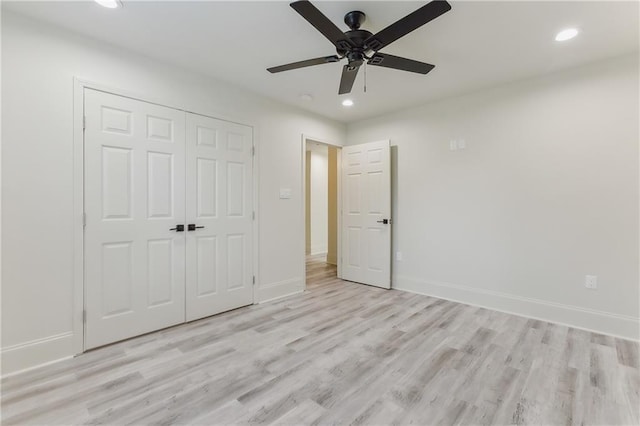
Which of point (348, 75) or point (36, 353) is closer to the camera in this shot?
point (36, 353)

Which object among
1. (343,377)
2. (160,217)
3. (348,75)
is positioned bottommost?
(343,377)

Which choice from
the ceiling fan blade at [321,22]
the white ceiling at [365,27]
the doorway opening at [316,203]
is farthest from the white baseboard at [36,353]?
the doorway opening at [316,203]

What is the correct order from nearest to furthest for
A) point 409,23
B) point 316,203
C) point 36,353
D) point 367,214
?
point 409,23, point 36,353, point 367,214, point 316,203

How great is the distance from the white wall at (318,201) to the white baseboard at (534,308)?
338 centimetres

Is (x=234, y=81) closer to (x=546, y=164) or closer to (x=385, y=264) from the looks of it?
(x=385, y=264)

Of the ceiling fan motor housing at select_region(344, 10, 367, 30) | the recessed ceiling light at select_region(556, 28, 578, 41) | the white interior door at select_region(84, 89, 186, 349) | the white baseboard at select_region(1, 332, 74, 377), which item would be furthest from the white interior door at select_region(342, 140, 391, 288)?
the white baseboard at select_region(1, 332, 74, 377)

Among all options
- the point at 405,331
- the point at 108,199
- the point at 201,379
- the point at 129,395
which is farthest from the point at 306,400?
the point at 108,199

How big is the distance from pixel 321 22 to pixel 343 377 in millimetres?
2277

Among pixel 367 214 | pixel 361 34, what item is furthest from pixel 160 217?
pixel 367 214

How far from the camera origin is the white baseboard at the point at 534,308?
2664 mm

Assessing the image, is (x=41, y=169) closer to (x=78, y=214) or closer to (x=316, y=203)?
(x=78, y=214)

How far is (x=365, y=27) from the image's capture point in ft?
7.36

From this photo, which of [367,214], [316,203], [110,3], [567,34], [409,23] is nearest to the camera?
[409,23]

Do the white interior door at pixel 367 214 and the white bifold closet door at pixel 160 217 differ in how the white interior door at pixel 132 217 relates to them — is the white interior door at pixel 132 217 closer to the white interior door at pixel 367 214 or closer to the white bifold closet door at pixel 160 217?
the white bifold closet door at pixel 160 217
